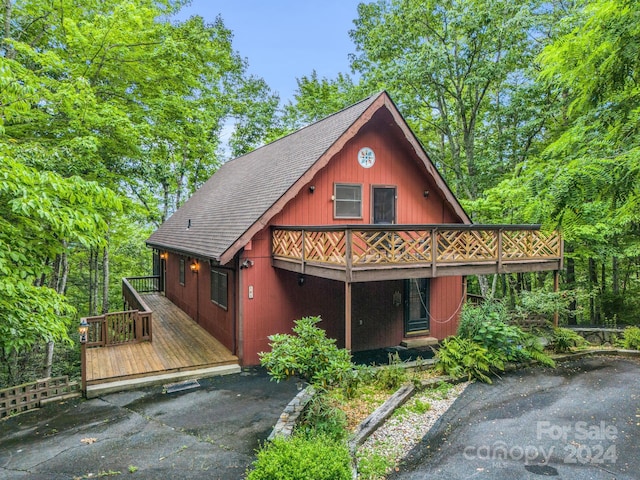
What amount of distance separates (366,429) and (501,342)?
174 inches

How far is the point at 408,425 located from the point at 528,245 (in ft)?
19.9

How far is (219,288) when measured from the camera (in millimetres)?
10594

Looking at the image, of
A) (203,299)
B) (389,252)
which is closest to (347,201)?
(389,252)

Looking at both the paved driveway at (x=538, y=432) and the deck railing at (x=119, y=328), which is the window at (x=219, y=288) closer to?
the deck railing at (x=119, y=328)

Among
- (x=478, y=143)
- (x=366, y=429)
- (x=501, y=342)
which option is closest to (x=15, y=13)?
(x=366, y=429)

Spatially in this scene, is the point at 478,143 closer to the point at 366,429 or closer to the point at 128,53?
the point at 128,53

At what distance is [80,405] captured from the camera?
6.90 metres

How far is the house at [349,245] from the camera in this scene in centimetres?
829

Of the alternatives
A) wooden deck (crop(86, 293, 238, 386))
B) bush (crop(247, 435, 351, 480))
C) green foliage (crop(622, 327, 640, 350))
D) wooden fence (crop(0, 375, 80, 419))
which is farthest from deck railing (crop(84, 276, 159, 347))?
green foliage (crop(622, 327, 640, 350))

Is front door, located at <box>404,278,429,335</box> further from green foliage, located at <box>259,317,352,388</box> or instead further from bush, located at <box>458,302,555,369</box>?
green foliage, located at <box>259,317,352,388</box>

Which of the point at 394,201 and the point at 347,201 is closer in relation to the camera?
the point at 347,201

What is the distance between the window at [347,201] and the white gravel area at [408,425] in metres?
5.01

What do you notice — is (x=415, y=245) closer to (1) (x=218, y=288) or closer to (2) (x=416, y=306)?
(2) (x=416, y=306)

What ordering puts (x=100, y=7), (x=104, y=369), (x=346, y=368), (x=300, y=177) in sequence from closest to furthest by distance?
(x=346, y=368), (x=104, y=369), (x=300, y=177), (x=100, y=7)
